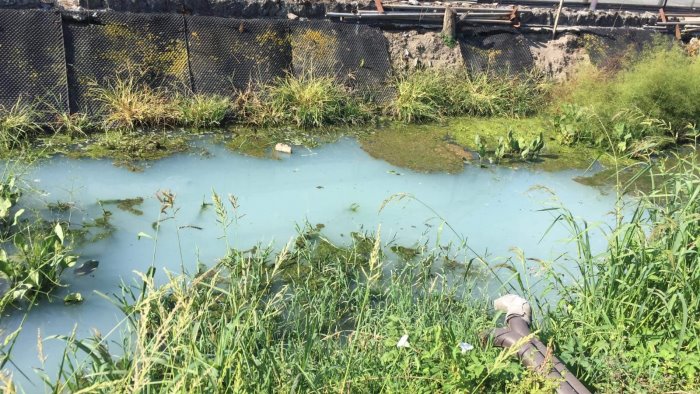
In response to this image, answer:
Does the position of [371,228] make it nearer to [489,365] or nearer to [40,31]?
[489,365]

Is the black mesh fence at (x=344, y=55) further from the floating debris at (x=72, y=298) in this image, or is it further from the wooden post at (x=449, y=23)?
the floating debris at (x=72, y=298)

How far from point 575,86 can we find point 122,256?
5.72 m

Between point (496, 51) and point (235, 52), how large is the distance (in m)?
3.31

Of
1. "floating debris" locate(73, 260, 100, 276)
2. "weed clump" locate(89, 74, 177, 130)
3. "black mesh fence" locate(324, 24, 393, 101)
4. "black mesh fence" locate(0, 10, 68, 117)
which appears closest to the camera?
"floating debris" locate(73, 260, 100, 276)

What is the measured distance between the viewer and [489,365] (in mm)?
2361

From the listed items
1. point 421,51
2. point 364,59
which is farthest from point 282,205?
point 421,51

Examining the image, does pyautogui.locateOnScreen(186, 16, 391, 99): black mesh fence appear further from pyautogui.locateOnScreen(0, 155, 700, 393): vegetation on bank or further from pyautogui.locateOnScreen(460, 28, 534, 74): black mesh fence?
pyautogui.locateOnScreen(0, 155, 700, 393): vegetation on bank

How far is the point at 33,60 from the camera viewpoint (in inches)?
218

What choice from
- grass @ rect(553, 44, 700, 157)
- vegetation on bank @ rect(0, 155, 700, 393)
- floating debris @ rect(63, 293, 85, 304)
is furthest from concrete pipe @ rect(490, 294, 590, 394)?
grass @ rect(553, 44, 700, 157)

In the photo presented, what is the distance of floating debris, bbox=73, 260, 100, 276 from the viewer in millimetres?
3570

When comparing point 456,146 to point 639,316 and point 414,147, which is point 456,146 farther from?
point 639,316

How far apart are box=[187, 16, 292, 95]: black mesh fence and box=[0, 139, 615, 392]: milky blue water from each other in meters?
1.07

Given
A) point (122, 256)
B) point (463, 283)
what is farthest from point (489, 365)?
point (122, 256)

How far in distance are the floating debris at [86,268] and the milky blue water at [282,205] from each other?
0.12 ft
